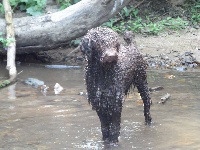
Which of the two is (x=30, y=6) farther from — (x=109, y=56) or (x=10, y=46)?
(x=109, y=56)

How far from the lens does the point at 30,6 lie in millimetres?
11594

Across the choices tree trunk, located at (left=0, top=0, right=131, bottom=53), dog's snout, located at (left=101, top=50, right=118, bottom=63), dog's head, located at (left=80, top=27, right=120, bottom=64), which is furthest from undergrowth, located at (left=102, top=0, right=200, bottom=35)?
dog's snout, located at (left=101, top=50, right=118, bottom=63)

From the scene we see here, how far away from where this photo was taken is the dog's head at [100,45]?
16.0ft

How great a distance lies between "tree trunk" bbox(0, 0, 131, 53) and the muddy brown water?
3.76 ft

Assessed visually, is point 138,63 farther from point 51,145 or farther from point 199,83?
point 199,83

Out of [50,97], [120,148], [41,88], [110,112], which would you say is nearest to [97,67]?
[110,112]

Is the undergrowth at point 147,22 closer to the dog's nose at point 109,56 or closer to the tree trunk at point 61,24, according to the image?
the tree trunk at point 61,24

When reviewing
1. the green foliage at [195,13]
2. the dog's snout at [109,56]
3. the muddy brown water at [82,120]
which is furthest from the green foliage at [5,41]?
the green foliage at [195,13]

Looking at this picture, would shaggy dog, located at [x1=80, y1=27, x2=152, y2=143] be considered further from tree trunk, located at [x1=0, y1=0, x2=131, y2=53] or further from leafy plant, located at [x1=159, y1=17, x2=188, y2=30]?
leafy plant, located at [x1=159, y1=17, x2=188, y2=30]

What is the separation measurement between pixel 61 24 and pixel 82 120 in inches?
149

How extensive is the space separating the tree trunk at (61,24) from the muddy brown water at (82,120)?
115cm

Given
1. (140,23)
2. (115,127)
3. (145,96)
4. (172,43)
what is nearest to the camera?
(115,127)

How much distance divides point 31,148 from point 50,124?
106cm

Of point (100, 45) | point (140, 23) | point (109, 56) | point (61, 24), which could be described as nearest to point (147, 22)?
point (140, 23)
